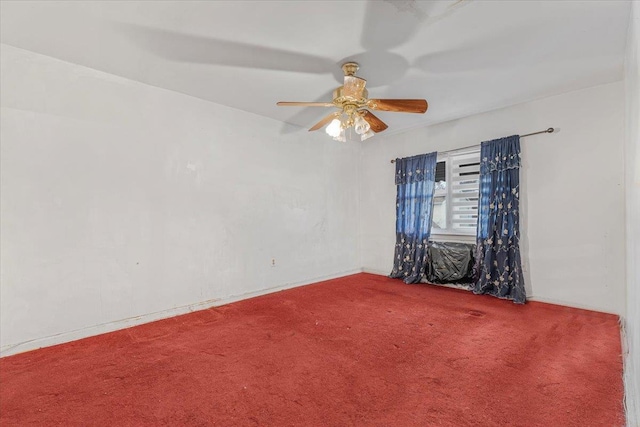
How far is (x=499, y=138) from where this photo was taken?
3.63m

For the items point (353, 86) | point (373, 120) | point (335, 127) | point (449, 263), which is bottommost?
point (449, 263)

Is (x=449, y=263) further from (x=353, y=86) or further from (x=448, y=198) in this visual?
(x=353, y=86)

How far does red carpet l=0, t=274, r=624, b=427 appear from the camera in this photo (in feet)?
4.93

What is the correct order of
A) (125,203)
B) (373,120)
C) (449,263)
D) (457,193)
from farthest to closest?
(457,193)
(449,263)
(373,120)
(125,203)

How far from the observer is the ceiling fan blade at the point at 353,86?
2451 mm

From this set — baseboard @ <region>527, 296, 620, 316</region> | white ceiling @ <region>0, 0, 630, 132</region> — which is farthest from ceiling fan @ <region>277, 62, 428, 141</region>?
baseboard @ <region>527, 296, 620, 316</region>

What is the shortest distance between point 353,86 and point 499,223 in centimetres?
248

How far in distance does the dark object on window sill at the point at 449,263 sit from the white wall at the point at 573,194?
636mm

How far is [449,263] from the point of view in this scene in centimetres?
400

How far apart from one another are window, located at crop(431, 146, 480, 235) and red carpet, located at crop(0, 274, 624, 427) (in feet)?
4.75

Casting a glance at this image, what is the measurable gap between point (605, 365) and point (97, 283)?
3.99m

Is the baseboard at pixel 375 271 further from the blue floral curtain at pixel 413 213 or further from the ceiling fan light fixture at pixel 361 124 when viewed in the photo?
the ceiling fan light fixture at pixel 361 124

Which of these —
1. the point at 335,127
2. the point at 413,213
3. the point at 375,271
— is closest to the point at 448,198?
the point at 413,213

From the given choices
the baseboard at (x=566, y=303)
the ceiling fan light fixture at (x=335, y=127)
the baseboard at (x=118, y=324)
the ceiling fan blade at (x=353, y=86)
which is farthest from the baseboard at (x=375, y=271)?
the ceiling fan blade at (x=353, y=86)
